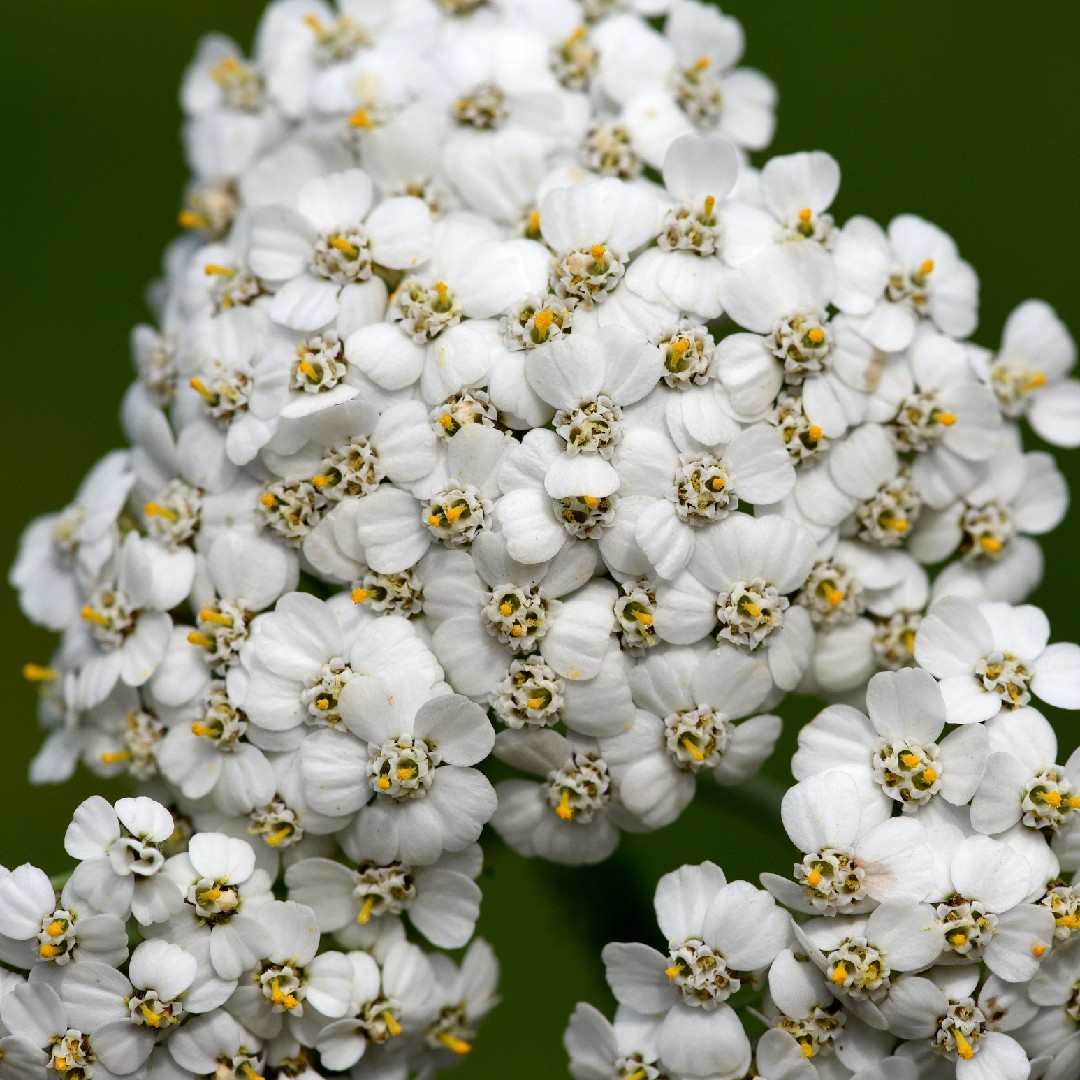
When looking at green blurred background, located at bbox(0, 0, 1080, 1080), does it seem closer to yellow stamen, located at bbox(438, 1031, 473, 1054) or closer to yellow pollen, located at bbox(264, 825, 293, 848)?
yellow stamen, located at bbox(438, 1031, 473, 1054)

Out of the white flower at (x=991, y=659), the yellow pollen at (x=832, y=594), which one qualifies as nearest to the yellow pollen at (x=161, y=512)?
the yellow pollen at (x=832, y=594)

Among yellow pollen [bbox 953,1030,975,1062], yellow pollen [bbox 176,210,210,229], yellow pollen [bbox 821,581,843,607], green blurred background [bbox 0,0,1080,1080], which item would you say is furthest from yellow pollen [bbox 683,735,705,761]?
green blurred background [bbox 0,0,1080,1080]

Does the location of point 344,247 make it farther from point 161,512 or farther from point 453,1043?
point 453,1043

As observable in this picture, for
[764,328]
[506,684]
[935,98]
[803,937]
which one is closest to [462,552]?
[506,684]

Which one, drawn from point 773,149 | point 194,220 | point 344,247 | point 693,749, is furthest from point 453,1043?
point 773,149

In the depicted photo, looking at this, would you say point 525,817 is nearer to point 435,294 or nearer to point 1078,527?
point 435,294

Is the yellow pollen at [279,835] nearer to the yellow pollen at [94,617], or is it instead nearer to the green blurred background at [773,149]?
the yellow pollen at [94,617]
